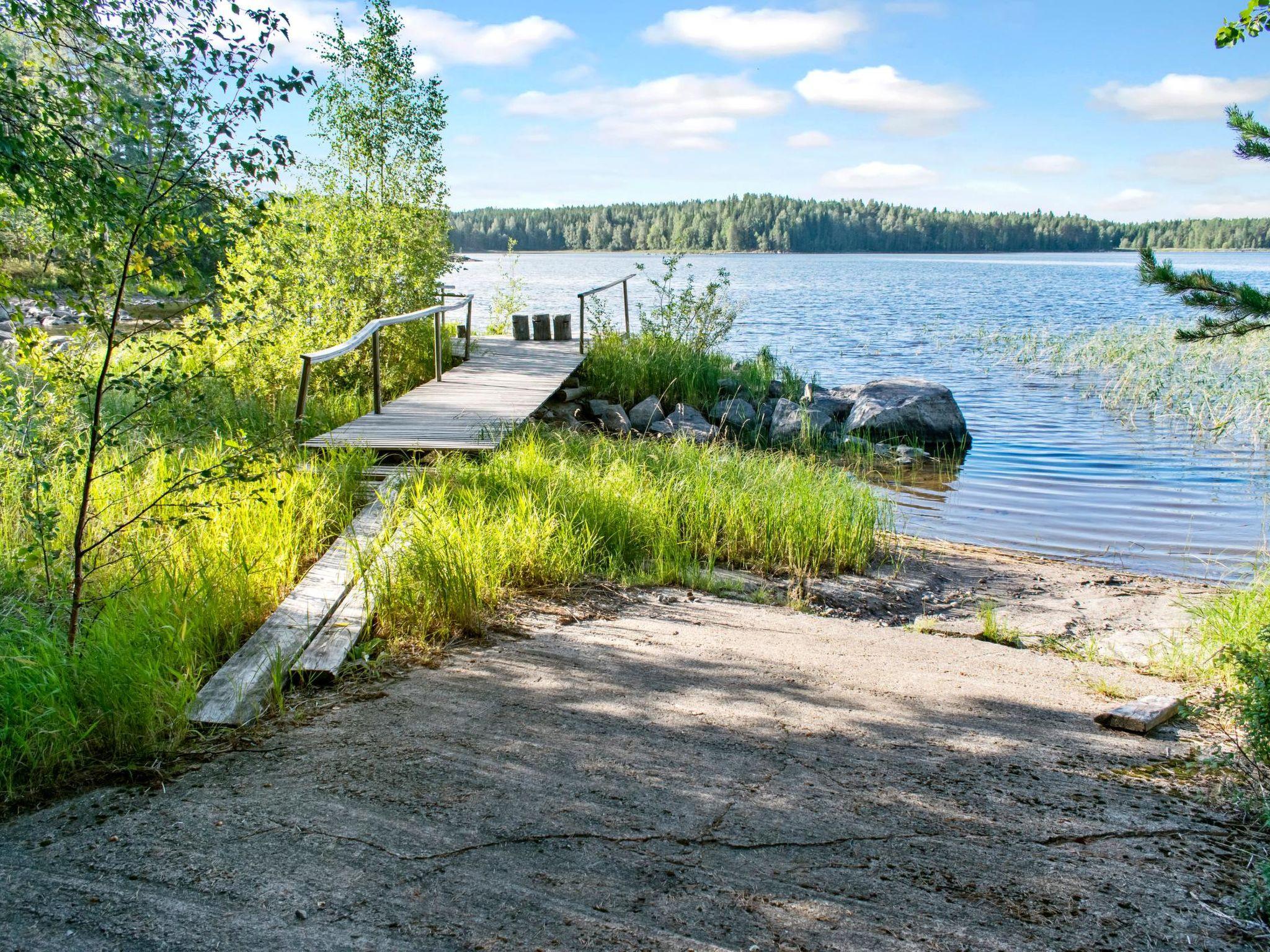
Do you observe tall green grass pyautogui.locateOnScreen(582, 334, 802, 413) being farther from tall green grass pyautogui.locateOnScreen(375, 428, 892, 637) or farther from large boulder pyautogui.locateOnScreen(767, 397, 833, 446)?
tall green grass pyautogui.locateOnScreen(375, 428, 892, 637)

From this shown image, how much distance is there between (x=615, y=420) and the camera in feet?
39.3

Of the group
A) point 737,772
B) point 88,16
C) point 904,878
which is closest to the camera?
point 904,878

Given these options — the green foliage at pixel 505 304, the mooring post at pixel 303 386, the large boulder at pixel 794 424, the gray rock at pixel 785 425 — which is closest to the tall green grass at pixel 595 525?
the mooring post at pixel 303 386

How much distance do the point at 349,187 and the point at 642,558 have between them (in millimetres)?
8223

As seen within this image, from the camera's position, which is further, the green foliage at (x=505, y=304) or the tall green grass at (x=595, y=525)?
the green foliage at (x=505, y=304)

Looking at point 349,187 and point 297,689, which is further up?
point 349,187

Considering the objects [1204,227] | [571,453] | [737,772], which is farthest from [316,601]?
[1204,227]

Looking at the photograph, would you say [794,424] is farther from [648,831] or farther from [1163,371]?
[648,831]

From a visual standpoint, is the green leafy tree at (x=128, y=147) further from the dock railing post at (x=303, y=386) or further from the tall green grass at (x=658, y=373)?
the tall green grass at (x=658, y=373)

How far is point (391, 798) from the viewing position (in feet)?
9.78

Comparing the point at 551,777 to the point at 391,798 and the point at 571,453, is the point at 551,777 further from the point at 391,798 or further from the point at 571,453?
the point at 571,453

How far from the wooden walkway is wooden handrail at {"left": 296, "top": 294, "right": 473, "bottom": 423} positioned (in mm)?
267

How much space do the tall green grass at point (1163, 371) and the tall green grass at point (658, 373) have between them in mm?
6486

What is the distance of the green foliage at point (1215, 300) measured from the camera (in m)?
4.09
